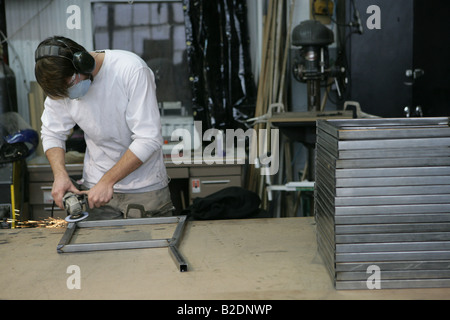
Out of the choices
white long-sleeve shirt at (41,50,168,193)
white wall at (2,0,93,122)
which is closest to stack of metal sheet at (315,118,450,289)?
white long-sleeve shirt at (41,50,168,193)

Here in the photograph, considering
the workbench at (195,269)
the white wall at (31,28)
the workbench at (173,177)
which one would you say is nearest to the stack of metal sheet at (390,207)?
the workbench at (195,269)

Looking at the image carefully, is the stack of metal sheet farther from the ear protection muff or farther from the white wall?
the white wall

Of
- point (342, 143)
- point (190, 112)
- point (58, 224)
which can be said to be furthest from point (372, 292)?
point (190, 112)

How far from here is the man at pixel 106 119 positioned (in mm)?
1807

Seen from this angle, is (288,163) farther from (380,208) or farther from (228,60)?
(380,208)

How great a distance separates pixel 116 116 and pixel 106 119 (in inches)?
1.7

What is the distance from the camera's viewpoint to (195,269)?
1.29m

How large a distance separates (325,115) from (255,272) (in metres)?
2.25

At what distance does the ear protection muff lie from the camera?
5.72ft

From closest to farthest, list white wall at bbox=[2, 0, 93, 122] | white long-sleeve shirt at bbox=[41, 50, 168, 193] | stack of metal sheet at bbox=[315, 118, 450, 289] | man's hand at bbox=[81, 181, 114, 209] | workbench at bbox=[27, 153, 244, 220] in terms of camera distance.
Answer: stack of metal sheet at bbox=[315, 118, 450, 289] → man's hand at bbox=[81, 181, 114, 209] → white long-sleeve shirt at bbox=[41, 50, 168, 193] → workbench at bbox=[27, 153, 244, 220] → white wall at bbox=[2, 0, 93, 122]

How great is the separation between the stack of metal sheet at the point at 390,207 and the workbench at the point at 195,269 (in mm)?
48

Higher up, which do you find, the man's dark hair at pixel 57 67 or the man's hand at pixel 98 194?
the man's dark hair at pixel 57 67

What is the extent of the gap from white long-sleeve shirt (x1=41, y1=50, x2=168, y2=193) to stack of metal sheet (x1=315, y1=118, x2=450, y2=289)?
41.3 inches

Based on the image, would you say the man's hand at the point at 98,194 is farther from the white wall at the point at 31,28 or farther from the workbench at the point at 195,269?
the white wall at the point at 31,28
